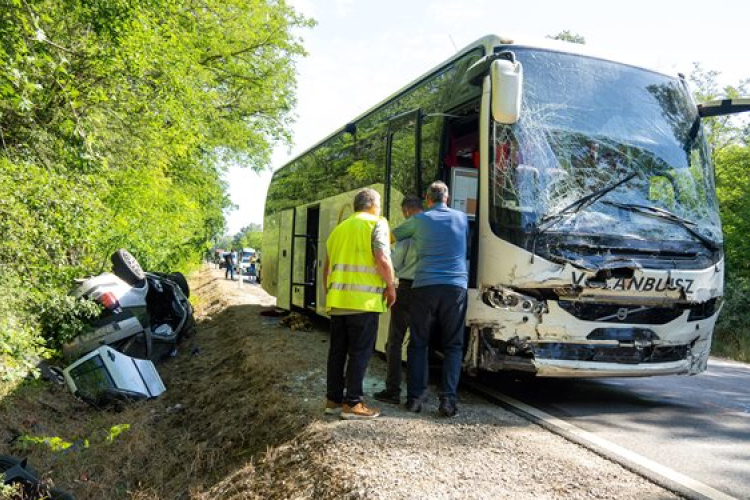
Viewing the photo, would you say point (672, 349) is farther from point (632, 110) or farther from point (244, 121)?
point (244, 121)

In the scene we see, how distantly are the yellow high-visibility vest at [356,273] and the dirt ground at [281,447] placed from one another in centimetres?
94

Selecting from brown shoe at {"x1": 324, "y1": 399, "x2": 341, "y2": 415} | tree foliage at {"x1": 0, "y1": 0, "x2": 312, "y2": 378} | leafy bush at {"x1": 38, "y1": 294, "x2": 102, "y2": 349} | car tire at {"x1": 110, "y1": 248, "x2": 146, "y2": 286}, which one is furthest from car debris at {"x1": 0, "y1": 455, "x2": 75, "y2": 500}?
car tire at {"x1": 110, "y1": 248, "x2": 146, "y2": 286}

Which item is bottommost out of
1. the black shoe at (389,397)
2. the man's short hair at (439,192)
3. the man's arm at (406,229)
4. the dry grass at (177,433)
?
the dry grass at (177,433)

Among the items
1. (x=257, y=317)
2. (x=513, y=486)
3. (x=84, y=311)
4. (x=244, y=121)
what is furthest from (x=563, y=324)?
(x=244, y=121)

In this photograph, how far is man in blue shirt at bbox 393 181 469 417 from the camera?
5004mm

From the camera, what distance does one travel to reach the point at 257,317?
1350cm

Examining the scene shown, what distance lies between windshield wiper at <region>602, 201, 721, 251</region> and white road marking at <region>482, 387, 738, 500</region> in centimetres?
196

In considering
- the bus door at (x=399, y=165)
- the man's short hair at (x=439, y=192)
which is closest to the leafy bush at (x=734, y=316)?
the bus door at (x=399, y=165)

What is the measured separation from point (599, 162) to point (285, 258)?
→ 29.1 feet

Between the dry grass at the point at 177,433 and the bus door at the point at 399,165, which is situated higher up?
the bus door at the point at 399,165

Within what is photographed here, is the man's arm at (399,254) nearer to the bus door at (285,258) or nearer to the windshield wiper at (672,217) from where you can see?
the windshield wiper at (672,217)

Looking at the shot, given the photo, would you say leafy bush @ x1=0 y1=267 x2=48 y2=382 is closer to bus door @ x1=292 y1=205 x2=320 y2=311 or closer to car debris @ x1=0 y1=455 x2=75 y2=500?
car debris @ x1=0 y1=455 x2=75 y2=500

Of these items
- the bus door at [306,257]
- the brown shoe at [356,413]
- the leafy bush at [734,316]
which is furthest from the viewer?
the leafy bush at [734,316]

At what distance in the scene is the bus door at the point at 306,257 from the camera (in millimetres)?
11156
